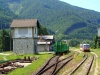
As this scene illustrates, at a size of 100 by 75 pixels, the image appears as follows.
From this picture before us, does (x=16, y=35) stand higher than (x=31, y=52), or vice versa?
(x=16, y=35)

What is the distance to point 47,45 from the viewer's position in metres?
84.9

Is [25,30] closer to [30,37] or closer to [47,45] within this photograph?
[30,37]

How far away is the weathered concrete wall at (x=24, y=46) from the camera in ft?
191

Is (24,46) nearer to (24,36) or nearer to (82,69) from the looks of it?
(24,36)

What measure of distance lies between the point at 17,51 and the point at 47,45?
26.9 metres

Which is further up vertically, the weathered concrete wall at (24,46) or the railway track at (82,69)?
the weathered concrete wall at (24,46)

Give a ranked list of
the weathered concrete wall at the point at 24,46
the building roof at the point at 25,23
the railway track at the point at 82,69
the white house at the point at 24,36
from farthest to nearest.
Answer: the building roof at the point at 25,23 → the white house at the point at 24,36 → the weathered concrete wall at the point at 24,46 → the railway track at the point at 82,69

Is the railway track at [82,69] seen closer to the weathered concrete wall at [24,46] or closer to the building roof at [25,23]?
the weathered concrete wall at [24,46]

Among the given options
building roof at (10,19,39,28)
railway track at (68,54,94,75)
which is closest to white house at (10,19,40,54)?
building roof at (10,19,39,28)

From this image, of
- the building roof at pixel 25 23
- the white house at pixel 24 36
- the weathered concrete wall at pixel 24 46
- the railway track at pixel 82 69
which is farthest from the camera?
the building roof at pixel 25 23

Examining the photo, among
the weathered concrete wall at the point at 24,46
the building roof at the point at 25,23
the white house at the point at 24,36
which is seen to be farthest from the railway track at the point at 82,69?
the building roof at the point at 25,23

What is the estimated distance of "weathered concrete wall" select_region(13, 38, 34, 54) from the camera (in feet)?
191

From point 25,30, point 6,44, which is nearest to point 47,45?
point 25,30

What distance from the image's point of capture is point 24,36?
59.3 metres
